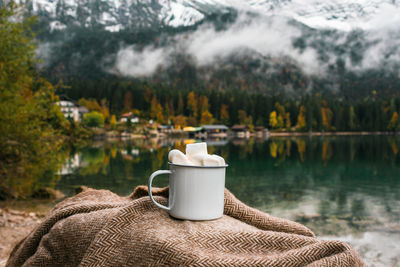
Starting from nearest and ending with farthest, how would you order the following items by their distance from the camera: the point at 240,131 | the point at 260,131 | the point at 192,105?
the point at 240,131 < the point at 260,131 < the point at 192,105

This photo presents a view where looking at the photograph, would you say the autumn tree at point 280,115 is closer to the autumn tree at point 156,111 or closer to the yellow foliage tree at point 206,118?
the yellow foliage tree at point 206,118

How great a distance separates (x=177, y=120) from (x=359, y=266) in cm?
10785

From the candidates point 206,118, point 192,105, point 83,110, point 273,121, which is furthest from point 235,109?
point 83,110

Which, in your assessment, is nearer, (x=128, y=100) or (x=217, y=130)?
(x=217, y=130)

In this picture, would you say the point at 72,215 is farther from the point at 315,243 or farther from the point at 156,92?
the point at 156,92

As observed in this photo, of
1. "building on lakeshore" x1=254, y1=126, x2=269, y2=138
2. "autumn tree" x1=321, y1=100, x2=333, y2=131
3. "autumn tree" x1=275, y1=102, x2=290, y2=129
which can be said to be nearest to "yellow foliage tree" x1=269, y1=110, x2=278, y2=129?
"autumn tree" x1=275, y1=102, x2=290, y2=129

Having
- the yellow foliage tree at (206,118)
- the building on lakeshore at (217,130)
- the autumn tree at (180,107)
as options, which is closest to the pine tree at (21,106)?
the building on lakeshore at (217,130)

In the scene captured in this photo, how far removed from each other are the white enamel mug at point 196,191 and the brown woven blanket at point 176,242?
0.04 m

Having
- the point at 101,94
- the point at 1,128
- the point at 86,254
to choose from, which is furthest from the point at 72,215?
the point at 101,94

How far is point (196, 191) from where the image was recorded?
1.52 m

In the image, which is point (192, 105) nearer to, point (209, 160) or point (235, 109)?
point (235, 109)

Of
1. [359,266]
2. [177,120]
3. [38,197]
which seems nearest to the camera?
[359,266]

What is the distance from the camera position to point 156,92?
12525 centimetres

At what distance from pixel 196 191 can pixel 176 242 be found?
25 centimetres
